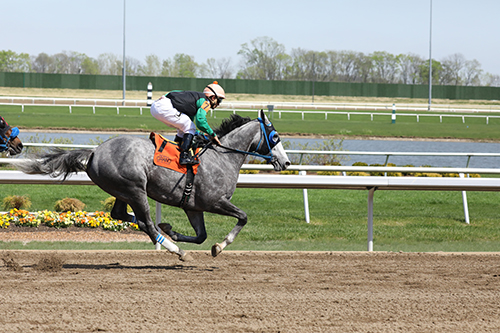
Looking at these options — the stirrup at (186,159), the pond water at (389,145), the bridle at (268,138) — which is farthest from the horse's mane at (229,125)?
the pond water at (389,145)

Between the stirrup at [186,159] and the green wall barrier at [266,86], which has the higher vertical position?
the green wall barrier at [266,86]

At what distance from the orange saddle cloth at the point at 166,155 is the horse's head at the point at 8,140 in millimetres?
1112

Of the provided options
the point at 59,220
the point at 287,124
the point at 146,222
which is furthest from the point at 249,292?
the point at 287,124

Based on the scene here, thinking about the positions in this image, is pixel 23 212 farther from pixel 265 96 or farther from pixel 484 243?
pixel 265 96

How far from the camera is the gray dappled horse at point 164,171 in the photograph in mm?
4492

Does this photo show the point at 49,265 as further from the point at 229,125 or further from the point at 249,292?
the point at 229,125

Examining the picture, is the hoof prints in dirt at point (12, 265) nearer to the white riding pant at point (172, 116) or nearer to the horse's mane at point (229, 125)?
the white riding pant at point (172, 116)

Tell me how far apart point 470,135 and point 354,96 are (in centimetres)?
2535

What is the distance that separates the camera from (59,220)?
682cm

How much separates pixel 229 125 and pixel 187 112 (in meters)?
0.47

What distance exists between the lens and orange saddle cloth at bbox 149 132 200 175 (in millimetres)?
4570

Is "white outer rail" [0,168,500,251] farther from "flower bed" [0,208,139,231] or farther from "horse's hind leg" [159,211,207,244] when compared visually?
"flower bed" [0,208,139,231]

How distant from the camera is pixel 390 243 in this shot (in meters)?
6.47

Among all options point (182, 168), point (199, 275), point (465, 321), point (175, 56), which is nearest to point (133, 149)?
point (182, 168)
